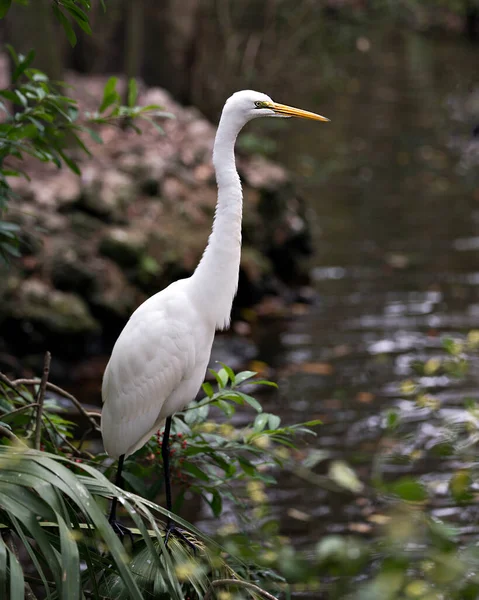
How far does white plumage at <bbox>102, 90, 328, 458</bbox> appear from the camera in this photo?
3.18 metres

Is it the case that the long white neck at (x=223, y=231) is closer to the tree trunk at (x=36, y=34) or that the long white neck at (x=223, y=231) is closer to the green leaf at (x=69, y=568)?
the green leaf at (x=69, y=568)

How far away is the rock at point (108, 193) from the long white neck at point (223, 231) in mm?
4590

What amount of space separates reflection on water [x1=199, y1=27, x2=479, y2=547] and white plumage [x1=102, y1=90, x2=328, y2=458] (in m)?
1.33

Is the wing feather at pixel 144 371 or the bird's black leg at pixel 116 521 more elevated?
the wing feather at pixel 144 371

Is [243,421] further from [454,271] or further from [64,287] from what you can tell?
[454,271]

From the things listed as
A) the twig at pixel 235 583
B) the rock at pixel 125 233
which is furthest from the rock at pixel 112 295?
the twig at pixel 235 583

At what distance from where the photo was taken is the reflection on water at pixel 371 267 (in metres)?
6.18

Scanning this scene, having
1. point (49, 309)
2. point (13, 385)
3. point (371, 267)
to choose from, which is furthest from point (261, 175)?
point (13, 385)

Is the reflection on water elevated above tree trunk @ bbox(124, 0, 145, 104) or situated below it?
below

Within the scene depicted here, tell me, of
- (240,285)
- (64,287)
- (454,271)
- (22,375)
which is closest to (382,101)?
(454,271)

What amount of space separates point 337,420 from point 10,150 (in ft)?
12.0

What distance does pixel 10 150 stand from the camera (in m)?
3.22

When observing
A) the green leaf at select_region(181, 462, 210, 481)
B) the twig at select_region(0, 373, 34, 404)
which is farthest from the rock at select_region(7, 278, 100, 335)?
the green leaf at select_region(181, 462, 210, 481)

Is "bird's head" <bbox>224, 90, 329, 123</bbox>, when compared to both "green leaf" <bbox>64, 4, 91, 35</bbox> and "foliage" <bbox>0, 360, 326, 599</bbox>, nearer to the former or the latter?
"green leaf" <bbox>64, 4, 91, 35</bbox>
